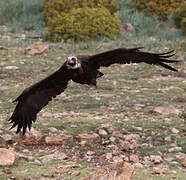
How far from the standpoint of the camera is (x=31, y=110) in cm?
680

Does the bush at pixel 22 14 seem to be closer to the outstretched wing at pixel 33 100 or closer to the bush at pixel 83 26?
the bush at pixel 83 26

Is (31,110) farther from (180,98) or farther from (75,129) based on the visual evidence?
(180,98)

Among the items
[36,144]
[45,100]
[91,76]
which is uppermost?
[91,76]

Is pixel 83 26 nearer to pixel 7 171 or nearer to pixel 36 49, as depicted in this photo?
pixel 36 49

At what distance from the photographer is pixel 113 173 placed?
14.6 feet

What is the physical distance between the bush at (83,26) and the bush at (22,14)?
2.79 metres

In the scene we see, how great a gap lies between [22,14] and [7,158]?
14.8 metres

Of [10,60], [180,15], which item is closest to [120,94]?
[10,60]

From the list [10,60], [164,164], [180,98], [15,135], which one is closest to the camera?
[164,164]

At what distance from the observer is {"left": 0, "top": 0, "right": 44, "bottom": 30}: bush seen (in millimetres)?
17595

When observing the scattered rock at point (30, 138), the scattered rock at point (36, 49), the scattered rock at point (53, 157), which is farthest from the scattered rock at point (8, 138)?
the scattered rock at point (36, 49)

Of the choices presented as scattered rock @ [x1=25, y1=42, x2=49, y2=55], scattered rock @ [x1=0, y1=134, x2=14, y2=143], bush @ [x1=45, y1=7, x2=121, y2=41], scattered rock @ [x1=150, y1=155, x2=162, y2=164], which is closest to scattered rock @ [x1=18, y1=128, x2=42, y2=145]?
scattered rock @ [x1=0, y1=134, x2=14, y2=143]

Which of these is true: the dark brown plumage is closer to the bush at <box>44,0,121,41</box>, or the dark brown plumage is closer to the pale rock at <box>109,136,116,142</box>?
the pale rock at <box>109,136,116,142</box>

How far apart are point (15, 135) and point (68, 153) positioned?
933mm
